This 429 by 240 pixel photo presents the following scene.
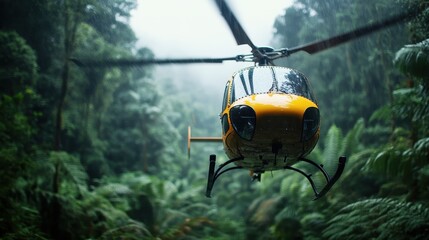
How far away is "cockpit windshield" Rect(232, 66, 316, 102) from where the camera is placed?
3.69 metres

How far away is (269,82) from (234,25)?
688mm

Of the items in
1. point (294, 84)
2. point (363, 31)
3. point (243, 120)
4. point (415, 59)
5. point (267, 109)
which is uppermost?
point (363, 31)

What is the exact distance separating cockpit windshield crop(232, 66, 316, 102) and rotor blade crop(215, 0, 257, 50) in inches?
12.0

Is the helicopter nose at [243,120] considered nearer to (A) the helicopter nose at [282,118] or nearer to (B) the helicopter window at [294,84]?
(A) the helicopter nose at [282,118]

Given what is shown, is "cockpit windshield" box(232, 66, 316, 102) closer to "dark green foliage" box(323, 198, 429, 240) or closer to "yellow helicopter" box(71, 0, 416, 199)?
"yellow helicopter" box(71, 0, 416, 199)

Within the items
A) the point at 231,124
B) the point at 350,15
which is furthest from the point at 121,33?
the point at 231,124

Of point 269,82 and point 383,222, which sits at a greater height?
point 269,82

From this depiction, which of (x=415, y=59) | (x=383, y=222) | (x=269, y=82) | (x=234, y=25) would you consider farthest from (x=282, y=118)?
(x=383, y=222)

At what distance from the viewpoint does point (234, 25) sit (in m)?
3.43

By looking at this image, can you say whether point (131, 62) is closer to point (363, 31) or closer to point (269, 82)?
point (269, 82)

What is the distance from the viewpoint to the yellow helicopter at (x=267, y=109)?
3.40 metres

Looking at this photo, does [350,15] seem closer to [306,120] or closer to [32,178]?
[306,120]

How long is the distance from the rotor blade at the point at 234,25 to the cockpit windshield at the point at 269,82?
31cm

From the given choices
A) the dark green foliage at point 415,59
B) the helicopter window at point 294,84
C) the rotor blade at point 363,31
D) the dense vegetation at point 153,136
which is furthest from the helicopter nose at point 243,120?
the dark green foliage at point 415,59
